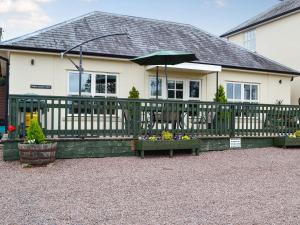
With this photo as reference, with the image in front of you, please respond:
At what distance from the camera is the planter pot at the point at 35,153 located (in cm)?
673

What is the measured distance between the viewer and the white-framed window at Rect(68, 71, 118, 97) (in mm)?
11570

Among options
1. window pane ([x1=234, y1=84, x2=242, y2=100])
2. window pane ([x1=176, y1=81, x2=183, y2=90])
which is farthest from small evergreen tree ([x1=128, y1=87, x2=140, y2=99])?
window pane ([x1=234, y1=84, x2=242, y2=100])

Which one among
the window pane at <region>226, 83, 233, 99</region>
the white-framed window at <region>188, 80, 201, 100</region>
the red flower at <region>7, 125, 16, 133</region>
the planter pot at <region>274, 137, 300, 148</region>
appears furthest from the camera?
the window pane at <region>226, 83, 233, 99</region>

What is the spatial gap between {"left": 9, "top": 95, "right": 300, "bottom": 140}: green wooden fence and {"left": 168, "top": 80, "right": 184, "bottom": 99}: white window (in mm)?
3852

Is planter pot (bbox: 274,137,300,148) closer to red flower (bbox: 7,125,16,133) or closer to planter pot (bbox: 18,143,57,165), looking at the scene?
planter pot (bbox: 18,143,57,165)

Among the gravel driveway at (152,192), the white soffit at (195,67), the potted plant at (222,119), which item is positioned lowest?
the gravel driveway at (152,192)

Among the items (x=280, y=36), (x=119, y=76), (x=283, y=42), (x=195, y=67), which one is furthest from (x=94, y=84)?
(x=280, y=36)

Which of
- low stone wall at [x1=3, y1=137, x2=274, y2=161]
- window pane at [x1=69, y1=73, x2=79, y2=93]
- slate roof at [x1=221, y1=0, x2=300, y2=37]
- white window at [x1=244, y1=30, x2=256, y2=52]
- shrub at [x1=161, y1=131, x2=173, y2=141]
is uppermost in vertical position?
slate roof at [x1=221, y1=0, x2=300, y2=37]

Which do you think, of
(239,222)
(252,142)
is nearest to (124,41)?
(252,142)

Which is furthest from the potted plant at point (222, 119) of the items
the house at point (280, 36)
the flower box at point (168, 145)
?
the house at point (280, 36)

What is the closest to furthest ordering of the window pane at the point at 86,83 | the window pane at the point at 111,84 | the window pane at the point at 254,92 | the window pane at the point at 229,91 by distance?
1. the window pane at the point at 86,83
2. the window pane at the point at 111,84
3. the window pane at the point at 229,91
4. the window pane at the point at 254,92

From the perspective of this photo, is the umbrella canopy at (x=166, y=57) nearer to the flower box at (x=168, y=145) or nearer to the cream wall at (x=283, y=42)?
the flower box at (x=168, y=145)

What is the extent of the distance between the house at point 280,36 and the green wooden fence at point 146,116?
8159 millimetres

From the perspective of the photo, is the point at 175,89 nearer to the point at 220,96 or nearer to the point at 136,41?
the point at 220,96
